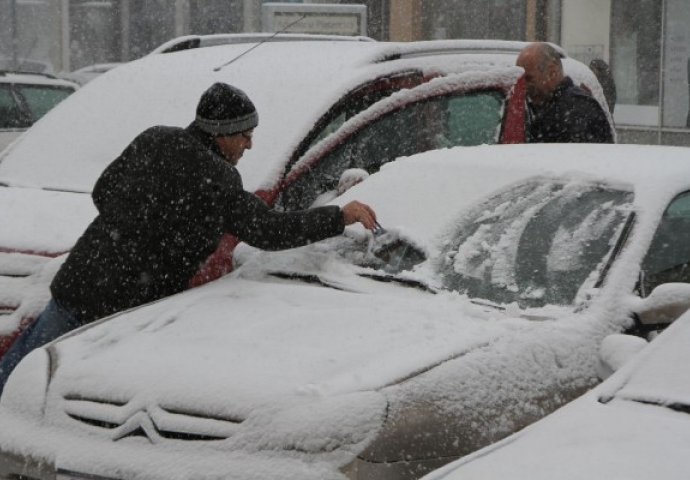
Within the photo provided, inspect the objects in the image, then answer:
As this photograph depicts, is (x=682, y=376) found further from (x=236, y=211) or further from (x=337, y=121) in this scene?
A: (x=337, y=121)

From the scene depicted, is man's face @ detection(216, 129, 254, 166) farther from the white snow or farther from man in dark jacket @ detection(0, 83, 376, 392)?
the white snow

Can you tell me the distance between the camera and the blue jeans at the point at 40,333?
5.70m

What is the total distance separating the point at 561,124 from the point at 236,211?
285cm

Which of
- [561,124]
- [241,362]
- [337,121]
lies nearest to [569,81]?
[561,124]

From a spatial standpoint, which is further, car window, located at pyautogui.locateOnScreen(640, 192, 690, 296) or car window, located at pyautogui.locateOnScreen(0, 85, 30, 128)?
car window, located at pyautogui.locateOnScreen(0, 85, 30, 128)

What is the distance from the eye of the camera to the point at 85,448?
15.0 feet

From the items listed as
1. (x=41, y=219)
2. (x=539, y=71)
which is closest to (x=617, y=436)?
(x=41, y=219)

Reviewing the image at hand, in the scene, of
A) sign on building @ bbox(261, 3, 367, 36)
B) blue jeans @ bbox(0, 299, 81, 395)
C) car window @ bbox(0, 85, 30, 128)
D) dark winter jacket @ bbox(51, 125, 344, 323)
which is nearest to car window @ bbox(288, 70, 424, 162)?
dark winter jacket @ bbox(51, 125, 344, 323)

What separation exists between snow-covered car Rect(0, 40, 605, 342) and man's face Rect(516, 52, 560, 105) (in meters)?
0.10

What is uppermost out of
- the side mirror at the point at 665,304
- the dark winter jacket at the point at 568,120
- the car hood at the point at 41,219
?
the dark winter jacket at the point at 568,120

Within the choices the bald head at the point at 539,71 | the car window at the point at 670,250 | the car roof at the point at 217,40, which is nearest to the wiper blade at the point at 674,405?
the car window at the point at 670,250

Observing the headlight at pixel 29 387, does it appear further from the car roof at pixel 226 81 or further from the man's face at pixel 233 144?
the car roof at pixel 226 81

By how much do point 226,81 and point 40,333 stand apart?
7.71 feet

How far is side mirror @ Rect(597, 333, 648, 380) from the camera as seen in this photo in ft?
13.7
